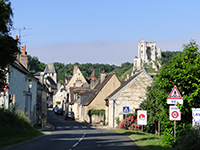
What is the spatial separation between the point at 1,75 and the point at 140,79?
2618cm

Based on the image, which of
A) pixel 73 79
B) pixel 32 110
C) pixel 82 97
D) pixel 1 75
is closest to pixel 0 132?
pixel 1 75

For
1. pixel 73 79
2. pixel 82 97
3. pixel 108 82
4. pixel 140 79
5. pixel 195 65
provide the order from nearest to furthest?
pixel 195 65
pixel 140 79
pixel 108 82
pixel 82 97
pixel 73 79

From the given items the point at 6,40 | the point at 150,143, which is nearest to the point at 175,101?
the point at 150,143

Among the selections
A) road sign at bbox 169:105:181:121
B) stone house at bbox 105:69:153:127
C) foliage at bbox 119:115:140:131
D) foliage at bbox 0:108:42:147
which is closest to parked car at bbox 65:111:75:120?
stone house at bbox 105:69:153:127

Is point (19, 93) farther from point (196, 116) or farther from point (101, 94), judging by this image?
point (101, 94)

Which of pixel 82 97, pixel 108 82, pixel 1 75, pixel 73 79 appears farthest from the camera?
pixel 73 79

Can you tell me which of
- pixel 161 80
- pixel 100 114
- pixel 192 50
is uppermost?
pixel 192 50

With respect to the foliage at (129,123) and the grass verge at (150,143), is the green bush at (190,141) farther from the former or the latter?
the foliage at (129,123)

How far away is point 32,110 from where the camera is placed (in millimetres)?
33844

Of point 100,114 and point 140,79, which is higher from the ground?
point 140,79

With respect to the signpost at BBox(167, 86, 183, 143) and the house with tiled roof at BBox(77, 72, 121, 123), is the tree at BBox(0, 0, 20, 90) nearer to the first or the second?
the signpost at BBox(167, 86, 183, 143)

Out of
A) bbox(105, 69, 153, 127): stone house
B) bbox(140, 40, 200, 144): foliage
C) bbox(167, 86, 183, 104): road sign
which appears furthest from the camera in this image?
bbox(105, 69, 153, 127): stone house

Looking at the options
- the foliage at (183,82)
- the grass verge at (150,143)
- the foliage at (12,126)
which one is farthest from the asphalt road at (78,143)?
the foliage at (183,82)

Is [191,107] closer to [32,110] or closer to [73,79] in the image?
[32,110]
